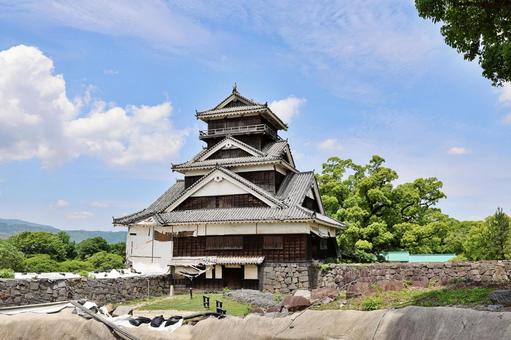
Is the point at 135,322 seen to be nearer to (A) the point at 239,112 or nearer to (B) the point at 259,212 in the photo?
(B) the point at 259,212

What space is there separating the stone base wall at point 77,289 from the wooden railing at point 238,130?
11.2 meters

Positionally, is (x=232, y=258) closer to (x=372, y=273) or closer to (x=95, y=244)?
(x=372, y=273)

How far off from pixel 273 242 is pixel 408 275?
25.2 ft

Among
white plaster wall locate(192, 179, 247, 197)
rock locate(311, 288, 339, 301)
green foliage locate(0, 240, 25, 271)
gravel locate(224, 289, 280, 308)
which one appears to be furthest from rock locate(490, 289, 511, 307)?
green foliage locate(0, 240, 25, 271)

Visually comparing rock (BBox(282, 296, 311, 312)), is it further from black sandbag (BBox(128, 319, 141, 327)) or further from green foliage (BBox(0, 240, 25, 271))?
green foliage (BBox(0, 240, 25, 271))

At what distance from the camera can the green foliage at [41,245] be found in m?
47.0

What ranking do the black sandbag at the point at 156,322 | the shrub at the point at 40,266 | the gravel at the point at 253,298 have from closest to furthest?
1. the black sandbag at the point at 156,322
2. the gravel at the point at 253,298
3. the shrub at the point at 40,266

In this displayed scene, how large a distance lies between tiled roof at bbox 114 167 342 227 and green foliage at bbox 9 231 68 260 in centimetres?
2109

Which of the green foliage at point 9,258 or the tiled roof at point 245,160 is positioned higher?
the tiled roof at point 245,160

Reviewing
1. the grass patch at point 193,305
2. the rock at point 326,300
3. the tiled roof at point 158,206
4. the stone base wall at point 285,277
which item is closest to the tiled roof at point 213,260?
the stone base wall at point 285,277

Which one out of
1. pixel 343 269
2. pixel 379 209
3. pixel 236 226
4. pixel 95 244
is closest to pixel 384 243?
pixel 379 209

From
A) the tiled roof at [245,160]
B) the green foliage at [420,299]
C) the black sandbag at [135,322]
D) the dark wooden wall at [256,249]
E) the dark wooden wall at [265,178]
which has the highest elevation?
the tiled roof at [245,160]

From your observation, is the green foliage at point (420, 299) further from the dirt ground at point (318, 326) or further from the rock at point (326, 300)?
the dirt ground at point (318, 326)

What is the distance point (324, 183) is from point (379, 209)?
5181 millimetres
